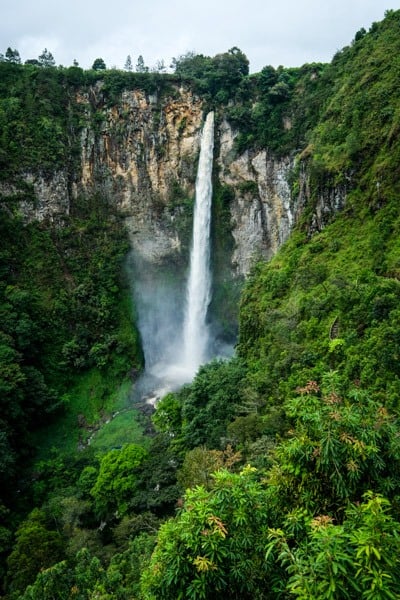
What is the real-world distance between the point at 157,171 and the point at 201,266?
9.88 metres

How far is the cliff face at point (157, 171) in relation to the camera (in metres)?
35.2

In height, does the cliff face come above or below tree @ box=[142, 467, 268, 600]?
above

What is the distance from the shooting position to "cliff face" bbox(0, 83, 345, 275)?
35.2 meters

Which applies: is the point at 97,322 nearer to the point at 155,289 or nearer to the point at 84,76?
the point at 155,289

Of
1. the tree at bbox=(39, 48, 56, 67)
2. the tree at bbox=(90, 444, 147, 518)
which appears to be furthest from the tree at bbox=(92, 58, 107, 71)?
the tree at bbox=(90, 444, 147, 518)

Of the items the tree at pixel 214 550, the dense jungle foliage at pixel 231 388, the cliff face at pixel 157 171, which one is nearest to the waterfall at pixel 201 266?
the cliff face at pixel 157 171

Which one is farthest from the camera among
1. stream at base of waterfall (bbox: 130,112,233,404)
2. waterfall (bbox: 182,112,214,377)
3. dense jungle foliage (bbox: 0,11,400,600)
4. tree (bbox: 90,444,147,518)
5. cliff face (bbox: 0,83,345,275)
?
cliff face (bbox: 0,83,345,275)

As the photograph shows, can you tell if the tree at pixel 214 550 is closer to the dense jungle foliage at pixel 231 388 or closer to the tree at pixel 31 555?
the dense jungle foliage at pixel 231 388

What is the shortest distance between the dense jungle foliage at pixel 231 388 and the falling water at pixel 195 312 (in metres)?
1.71

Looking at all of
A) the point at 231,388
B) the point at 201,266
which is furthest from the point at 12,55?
the point at 231,388

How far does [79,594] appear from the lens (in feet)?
29.9

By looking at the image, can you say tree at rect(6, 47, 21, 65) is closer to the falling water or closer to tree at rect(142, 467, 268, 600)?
the falling water

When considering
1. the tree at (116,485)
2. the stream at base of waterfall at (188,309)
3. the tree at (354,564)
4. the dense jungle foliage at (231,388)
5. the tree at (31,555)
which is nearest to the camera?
the tree at (354,564)

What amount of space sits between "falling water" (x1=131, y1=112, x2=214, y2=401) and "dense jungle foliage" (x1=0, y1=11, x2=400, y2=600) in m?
1.71
